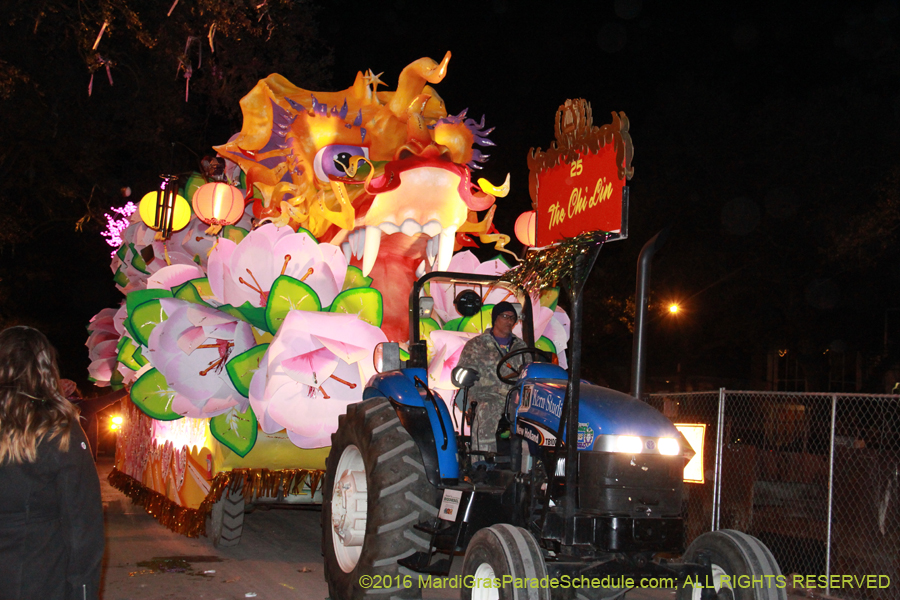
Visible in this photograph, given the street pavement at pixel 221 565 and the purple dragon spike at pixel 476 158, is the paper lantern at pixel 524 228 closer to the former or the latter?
the purple dragon spike at pixel 476 158

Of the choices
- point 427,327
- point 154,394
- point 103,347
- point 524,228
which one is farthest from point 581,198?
point 103,347

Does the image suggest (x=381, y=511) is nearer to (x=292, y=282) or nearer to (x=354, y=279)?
(x=292, y=282)

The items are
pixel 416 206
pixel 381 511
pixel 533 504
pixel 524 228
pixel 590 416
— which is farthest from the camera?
pixel 524 228

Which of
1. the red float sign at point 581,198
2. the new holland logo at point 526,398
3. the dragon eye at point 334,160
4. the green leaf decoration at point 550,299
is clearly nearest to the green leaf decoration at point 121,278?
the dragon eye at point 334,160

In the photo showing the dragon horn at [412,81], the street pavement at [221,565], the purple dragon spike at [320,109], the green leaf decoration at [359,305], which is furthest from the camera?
the purple dragon spike at [320,109]

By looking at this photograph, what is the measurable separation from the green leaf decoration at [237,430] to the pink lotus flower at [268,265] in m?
0.96

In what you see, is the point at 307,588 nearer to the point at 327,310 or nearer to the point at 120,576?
the point at 120,576

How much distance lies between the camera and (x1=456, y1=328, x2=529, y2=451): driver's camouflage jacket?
498 centimetres

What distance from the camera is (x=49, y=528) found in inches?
Answer: 109

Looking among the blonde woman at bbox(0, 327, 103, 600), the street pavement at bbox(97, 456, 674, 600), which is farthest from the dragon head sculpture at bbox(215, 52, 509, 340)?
the blonde woman at bbox(0, 327, 103, 600)

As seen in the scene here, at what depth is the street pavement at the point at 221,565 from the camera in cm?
574

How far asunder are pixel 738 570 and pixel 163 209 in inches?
279

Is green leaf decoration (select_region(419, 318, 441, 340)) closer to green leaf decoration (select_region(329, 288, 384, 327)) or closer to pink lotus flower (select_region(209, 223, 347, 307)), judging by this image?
green leaf decoration (select_region(329, 288, 384, 327))

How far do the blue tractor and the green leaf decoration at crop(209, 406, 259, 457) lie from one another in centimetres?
157
